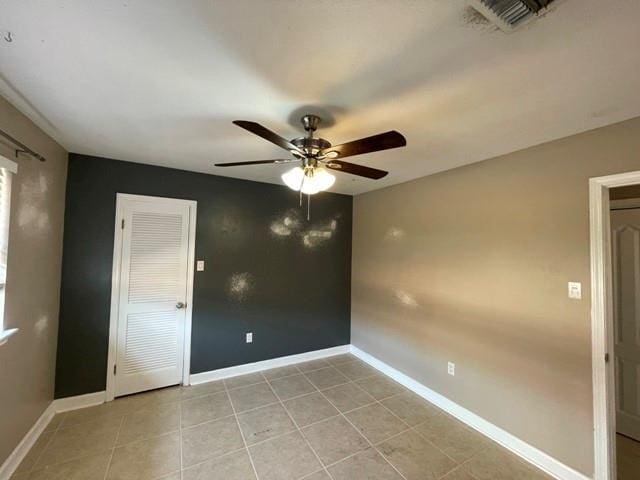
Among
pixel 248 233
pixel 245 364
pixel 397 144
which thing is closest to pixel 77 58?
pixel 397 144

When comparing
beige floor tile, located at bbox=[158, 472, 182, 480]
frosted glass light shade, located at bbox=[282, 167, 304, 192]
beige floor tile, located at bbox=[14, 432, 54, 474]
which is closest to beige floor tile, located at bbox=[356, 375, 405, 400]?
beige floor tile, located at bbox=[158, 472, 182, 480]

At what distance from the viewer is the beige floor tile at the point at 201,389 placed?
9.19 ft

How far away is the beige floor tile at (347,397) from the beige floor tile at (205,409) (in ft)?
3.37

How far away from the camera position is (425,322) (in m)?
2.93

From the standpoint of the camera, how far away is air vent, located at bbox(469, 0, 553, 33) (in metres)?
Answer: 0.89

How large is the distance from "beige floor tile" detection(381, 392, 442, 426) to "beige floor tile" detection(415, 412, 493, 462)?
64 millimetres

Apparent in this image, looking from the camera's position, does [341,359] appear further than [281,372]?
Yes

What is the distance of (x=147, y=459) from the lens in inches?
76.4

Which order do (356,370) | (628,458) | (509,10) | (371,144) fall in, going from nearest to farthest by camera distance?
(509,10) < (371,144) < (628,458) < (356,370)

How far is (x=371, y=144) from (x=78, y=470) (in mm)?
2882

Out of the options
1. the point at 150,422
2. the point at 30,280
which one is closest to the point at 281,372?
the point at 150,422

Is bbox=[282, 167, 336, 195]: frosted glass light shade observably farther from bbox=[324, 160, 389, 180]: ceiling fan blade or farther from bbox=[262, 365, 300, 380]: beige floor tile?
bbox=[262, 365, 300, 380]: beige floor tile

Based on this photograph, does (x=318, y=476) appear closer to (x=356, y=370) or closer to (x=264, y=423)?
(x=264, y=423)

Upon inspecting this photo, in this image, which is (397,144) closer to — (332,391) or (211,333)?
(332,391)
